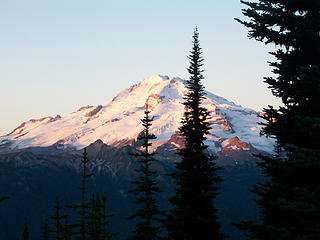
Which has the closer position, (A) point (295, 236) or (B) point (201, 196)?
(A) point (295, 236)

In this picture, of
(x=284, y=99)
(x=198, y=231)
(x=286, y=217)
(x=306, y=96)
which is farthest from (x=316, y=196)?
(x=198, y=231)

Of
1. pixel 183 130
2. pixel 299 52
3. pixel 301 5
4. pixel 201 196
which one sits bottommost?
pixel 201 196

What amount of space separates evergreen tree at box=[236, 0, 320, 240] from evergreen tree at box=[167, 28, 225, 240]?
45.8ft

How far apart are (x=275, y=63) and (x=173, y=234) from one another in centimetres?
1802

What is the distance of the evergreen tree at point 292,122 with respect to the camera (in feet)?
50.1

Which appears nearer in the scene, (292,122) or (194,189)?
(292,122)

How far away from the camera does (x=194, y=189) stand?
1475 inches

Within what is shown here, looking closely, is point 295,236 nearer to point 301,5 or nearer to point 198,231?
point 301,5

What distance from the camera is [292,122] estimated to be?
20.3 metres

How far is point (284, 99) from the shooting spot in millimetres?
21594

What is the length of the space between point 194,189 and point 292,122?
18194 mm

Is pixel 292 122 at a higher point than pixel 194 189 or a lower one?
higher

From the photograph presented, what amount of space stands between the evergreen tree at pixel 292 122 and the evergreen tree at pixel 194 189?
13962 mm

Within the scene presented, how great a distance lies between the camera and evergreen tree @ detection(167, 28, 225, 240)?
35.3 metres
